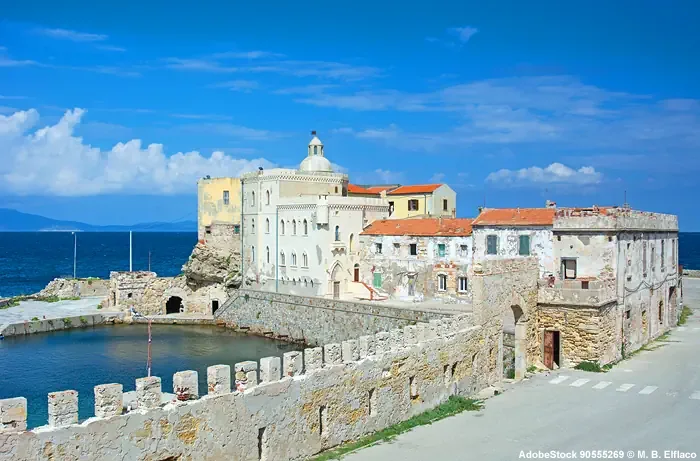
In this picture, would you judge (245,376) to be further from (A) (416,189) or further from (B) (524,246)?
(A) (416,189)

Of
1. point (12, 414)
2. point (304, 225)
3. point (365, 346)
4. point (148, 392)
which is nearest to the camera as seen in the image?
point (12, 414)

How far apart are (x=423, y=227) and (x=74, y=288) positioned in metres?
36.5

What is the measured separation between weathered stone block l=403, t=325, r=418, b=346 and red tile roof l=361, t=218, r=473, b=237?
23330 mm

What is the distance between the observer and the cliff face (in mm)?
58344

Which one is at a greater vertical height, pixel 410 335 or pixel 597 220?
pixel 597 220

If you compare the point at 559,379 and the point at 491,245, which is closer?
the point at 559,379

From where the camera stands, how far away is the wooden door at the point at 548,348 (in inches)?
1101

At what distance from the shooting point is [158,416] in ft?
44.0

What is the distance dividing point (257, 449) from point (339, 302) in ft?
94.2

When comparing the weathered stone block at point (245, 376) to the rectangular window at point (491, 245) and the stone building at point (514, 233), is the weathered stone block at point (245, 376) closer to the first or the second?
the stone building at point (514, 233)

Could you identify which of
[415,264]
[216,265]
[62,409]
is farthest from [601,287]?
[216,265]

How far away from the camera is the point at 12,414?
1163cm

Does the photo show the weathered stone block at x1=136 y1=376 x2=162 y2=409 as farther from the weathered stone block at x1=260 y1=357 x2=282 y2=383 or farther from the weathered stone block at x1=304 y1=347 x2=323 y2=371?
the weathered stone block at x1=304 y1=347 x2=323 y2=371

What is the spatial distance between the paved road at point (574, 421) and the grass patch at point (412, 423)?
0.35 metres
